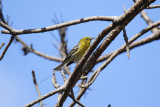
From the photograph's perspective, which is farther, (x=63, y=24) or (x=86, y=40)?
(x=86, y=40)

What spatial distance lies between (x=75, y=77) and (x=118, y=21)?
0.84 m

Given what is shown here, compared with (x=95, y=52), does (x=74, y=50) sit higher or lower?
higher

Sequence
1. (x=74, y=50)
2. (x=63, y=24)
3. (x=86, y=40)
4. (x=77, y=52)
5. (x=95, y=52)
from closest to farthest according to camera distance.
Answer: (x=95, y=52) → (x=63, y=24) → (x=77, y=52) → (x=74, y=50) → (x=86, y=40)

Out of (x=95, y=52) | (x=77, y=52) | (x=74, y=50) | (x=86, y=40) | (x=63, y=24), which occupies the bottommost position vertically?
(x=95, y=52)

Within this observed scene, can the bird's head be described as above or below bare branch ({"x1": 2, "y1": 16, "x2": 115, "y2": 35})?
above

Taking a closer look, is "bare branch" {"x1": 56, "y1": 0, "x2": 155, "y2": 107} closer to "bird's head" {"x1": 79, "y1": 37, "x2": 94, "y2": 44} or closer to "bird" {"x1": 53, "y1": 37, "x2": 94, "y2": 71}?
"bird" {"x1": 53, "y1": 37, "x2": 94, "y2": 71}

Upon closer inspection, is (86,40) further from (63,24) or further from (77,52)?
(63,24)

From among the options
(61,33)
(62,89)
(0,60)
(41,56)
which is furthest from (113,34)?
(41,56)

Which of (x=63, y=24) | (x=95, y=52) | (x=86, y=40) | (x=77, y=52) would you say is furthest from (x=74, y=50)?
(x=95, y=52)

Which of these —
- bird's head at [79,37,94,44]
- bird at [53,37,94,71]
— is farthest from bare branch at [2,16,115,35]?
bird's head at [79,37,94,44]

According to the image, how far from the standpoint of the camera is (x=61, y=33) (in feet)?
23.4

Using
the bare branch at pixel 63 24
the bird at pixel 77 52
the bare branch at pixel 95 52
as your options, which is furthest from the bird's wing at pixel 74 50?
the bare branch at pixel 95 52

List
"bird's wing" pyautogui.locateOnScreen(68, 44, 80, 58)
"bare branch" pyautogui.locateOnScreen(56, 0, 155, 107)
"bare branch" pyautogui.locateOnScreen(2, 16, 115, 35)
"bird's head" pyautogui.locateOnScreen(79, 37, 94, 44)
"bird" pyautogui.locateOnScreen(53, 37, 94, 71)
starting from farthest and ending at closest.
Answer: "bird's head" pyautogui.locateOnScreen(79, 37, 94, 44), "bird's wing" pyautogui.locateOnScreen(68, 44, 80, 58), "bird" pyautogui.locateOnScreen(53, 37, 94, 71), "bare branch" pyautogui.locateOnScreen(2, 16, 115, 35), "bare branch" pyautogui.locateOnScreen(56, 0, 155, 107)

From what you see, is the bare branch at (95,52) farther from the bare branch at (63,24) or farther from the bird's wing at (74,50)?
the bird's wing at (74,50)
